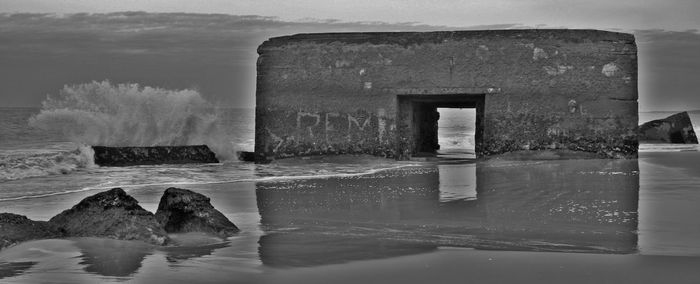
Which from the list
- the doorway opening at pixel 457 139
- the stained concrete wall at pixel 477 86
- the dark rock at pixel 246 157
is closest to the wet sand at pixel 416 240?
the stained concrete wall at pixel 477 86

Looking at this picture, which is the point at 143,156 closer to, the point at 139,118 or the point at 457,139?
the point at 139,118

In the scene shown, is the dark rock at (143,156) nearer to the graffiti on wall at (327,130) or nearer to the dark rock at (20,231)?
the graffiti on wall at (327,130)

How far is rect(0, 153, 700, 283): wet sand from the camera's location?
4793 millimetres

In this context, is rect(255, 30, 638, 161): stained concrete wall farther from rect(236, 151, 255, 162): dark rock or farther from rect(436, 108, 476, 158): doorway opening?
rect(436, 108, 476, 158): doorway opening

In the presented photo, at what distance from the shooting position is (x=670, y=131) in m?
25.4

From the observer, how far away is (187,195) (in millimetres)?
6543

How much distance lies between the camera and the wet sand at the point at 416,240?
4.79m

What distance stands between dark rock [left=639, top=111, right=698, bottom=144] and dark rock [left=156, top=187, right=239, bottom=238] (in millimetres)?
20715

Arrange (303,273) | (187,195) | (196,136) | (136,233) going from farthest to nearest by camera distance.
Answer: (196,136) < (187,195) < (136,233) < (303,273)

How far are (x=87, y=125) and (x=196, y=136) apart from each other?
2462 millimetres

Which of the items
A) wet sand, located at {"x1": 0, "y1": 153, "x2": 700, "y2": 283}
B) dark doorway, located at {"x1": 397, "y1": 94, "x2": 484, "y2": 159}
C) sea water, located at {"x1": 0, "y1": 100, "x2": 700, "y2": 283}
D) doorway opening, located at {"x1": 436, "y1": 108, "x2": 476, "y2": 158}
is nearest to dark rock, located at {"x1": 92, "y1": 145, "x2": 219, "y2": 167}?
sea water, located at {"x1": 0, "y1": 100, "x2": 700, "y2": 283}

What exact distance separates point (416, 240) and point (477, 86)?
8.27 meters

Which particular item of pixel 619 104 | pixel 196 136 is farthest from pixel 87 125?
pixel 619 104

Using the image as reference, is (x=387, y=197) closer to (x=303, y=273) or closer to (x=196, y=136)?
(x=303, y=273)
